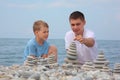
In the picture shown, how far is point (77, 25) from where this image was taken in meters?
10.3

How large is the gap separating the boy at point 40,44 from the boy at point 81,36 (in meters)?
0.42

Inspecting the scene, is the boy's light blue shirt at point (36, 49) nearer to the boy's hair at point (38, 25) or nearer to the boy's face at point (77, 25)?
the boy's hair at point (38, 25)

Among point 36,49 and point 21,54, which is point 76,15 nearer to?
point 36,49

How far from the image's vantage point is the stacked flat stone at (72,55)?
31.2ft

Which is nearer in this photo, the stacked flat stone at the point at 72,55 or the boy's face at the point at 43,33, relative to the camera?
the stacked flat stone at the point at 72,55

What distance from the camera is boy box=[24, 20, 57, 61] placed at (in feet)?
34.6

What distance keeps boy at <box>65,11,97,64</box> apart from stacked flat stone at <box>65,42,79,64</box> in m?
0.34

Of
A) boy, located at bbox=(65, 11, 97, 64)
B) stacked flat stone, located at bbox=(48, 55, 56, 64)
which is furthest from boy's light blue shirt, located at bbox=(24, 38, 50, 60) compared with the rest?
stacked flat stone, located at bbox=(48, 55, 56, 64)

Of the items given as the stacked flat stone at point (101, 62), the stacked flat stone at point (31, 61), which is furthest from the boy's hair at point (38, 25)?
the stacked flat stone at point (101, 62)

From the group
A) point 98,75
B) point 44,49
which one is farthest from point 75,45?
point 98,75

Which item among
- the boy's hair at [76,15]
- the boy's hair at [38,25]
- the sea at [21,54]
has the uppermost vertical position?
the boy's hair at [76,15]

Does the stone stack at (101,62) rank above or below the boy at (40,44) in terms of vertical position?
below

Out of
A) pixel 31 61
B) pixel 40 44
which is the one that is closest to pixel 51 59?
pixel 31 61

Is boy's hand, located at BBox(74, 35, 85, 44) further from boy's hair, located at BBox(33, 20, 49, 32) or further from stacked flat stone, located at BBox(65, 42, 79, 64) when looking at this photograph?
boy's hair, located at BBox(33, 20, 49, 32)
